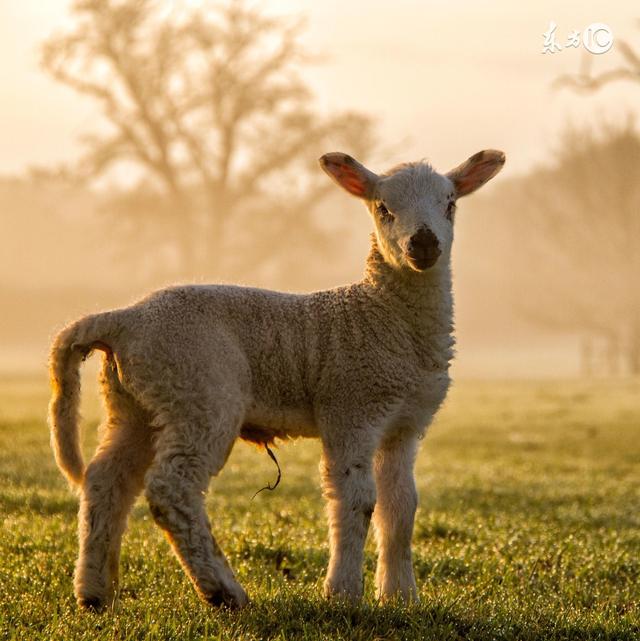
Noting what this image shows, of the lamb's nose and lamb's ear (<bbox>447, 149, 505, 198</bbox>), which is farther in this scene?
lamb's ear (<bbox>447, 149, 505, 198</bbox>)

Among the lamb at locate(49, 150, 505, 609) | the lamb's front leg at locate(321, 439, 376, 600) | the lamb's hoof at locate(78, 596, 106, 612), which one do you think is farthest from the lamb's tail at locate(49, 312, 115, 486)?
the lamb's front leg at locate(321, 439, 376, 600)

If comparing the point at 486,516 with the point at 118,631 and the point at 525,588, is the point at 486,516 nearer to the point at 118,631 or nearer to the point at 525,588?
the point at 525,588

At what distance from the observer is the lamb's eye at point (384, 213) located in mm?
6156

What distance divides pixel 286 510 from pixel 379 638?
14.8ft

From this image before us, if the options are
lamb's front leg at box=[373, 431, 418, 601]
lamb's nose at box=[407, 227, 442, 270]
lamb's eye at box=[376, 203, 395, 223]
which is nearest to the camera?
lamb's nose at box=[407, 227, 442, 270]

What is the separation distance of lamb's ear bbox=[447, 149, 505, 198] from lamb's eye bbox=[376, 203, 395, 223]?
1.79ft

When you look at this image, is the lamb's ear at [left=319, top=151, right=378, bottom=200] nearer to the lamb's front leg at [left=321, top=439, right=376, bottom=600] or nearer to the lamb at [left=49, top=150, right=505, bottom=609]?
the lamb at [left=49, top=150, right=505, bottom=609]

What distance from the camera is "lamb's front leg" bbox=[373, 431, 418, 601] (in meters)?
6.05

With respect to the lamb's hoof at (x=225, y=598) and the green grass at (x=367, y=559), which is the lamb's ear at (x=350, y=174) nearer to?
the green grass at (x=367, y=559)

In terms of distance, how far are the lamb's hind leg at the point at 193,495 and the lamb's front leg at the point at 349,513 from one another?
0.54m

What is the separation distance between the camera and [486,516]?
384 inches

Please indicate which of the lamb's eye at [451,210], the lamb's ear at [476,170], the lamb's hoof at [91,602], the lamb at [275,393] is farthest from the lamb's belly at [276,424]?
the lamb's ear at [476,170]

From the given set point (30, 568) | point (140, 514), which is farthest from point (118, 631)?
point (140, 514)

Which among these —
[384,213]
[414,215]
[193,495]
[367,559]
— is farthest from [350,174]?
[367,559]
